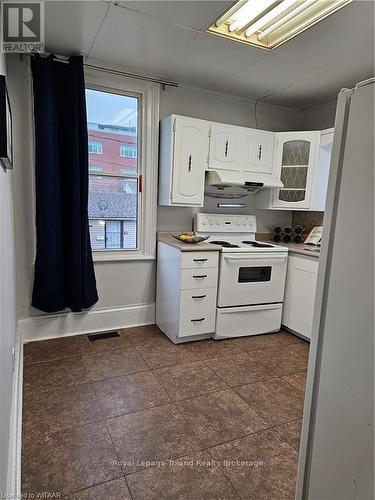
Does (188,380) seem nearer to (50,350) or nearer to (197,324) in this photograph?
(197,324)

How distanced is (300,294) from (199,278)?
1.03 m

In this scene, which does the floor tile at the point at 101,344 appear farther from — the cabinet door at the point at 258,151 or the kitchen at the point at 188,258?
the cabinet door at the point at 258,151

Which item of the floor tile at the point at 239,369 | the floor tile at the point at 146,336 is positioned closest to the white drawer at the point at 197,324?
the floor tile at the point at 146,336

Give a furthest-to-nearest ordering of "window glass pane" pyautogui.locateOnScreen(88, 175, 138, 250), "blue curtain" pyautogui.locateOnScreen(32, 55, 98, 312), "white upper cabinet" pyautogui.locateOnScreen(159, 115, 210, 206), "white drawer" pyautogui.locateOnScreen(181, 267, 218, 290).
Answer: "window glass pane" pyautogui.locateOnScreen(88, 175, 138, 250) < "white upper cabinet" pyautogui.locateOnScreen(159, 115, 210, 206) < "white drawer" pyautogui.locateOnScreen(181, 267, 218, 290) < "blue curtain" pyautogui.locateOnScreen(32, 55, 98, 312)

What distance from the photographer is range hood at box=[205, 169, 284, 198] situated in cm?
312

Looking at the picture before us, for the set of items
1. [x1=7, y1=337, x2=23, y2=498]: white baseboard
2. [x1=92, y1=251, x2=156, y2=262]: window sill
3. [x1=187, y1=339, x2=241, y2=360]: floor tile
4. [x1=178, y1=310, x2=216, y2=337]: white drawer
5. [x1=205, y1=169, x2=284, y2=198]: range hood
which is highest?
[x1=205, y1=169, x2=284, y2=198]: range hood

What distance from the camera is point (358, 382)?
87 cm

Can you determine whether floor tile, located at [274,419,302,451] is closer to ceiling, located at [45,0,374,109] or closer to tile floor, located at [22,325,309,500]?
tile floor, located at [22,325,309,500]

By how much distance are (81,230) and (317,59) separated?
2.38 meters

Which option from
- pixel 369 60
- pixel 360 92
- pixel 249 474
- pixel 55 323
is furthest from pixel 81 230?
pixel 369 60

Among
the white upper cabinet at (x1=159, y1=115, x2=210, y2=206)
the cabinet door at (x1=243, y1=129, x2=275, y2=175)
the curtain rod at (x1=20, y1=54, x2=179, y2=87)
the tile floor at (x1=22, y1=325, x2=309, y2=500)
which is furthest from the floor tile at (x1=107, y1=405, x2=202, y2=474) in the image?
the curtain rod at (x1=20, y1=54, x2=179, y2=87)

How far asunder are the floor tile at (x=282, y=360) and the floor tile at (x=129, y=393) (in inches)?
37.5

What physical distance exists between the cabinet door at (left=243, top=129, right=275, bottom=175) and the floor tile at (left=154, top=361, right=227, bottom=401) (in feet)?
6.60

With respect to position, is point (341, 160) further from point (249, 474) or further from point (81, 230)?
point (81, 230)
